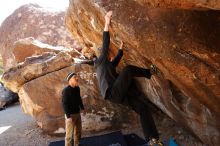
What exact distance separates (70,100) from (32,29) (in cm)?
1465

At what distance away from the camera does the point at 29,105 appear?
10711 mm

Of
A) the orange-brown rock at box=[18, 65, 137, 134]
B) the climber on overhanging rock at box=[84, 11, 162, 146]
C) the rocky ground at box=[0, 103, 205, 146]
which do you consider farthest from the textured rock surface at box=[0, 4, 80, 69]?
the climber on overhanging rock at box=[84, 11, 162, 146]

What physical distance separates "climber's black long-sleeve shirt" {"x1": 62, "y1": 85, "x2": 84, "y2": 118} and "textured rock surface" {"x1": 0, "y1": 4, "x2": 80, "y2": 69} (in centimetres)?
1216

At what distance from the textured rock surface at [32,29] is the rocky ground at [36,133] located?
7.65m

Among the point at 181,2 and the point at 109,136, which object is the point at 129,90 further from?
the point at 109,136

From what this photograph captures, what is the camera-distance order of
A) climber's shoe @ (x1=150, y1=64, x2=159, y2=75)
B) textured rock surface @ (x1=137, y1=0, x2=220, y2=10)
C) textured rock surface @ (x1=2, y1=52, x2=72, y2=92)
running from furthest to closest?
textured rock surface @ (x1=2, y1=52, x2=72, y2=92), climber's shoe @ (x1=150, y1=64, x2=159, y2=75), textured rock surface @ (x1=137, y1=0, x2=220, y2=10)

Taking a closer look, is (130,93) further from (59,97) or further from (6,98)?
(6,98)

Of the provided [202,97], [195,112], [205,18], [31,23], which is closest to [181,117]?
[195,112]

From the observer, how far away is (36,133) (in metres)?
11.0

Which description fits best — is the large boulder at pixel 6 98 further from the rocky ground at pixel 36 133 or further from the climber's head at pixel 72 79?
the climber's head at pixel 72 79

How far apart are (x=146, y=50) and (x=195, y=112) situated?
8.62ft

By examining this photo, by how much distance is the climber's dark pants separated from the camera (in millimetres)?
5418

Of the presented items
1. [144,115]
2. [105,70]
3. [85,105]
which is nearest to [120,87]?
[105,70]

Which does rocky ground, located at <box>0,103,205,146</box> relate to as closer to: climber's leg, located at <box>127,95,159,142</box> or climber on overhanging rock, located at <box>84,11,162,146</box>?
climber's leg, located at <box>127,95,159,142</box>
